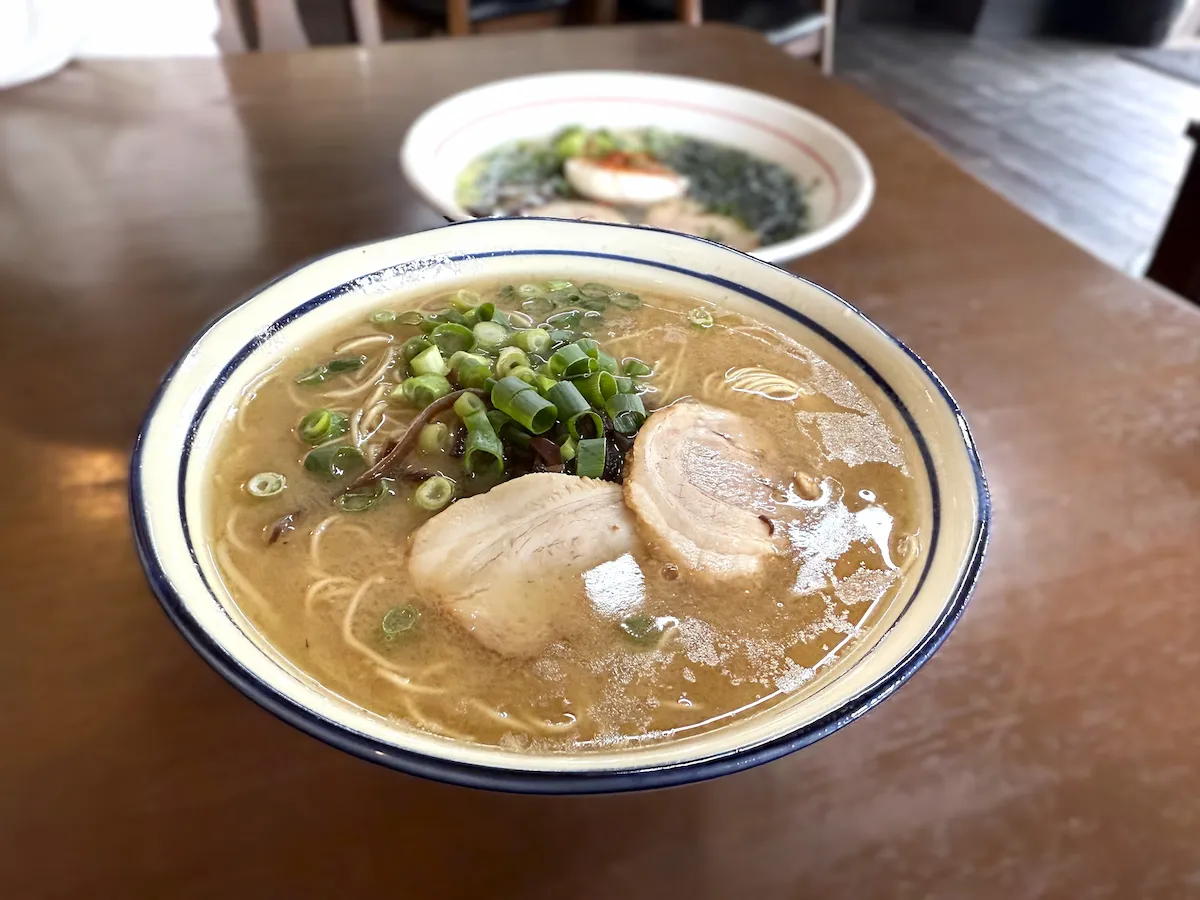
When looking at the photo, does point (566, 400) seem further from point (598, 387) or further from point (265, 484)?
point (265, 484)

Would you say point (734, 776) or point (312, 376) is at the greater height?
point (312, 376)

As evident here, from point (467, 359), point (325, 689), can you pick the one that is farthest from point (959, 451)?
point (325, 689)

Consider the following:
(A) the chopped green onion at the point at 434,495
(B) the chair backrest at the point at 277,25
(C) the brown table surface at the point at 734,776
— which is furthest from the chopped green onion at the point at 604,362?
(B) the chair backrest at the point at 277,25

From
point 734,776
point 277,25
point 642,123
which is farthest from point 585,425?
point 277,25

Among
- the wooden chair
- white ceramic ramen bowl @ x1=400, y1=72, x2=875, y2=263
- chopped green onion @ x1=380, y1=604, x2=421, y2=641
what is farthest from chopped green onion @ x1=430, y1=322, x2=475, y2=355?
the wooden chair

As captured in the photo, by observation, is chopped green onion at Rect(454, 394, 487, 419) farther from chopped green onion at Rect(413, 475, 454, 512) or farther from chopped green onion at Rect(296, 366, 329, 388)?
chopped green onion at Rect(296, 366, 329, 388)

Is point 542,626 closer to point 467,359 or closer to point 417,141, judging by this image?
point 467,359
